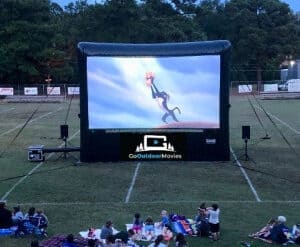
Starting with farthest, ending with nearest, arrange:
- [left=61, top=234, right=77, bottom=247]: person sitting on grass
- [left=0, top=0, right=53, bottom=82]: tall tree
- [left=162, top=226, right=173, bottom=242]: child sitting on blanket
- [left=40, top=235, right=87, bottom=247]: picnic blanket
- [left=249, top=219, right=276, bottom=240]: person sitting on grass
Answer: [left=0, top=0, right=53, bottom=82]: tall tree → [left=249, top=219, right=276, bottom=240]: person sitting on grass → [left=162, top=226, right=173, bottom=242]: child sitting on blanket → [left=40, top=235, right=87, bottom=247]: picnic blanket → [left=61, top=234, right=77, bottom=247]: person sitting on grass

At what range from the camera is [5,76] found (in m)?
80.4

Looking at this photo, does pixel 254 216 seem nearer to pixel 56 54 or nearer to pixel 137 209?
pixel 137 209

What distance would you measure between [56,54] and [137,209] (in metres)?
64.4

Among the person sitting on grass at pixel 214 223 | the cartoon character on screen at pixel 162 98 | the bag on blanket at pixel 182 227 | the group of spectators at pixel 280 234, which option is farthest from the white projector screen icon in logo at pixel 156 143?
the group of spectators at pixel 280 234

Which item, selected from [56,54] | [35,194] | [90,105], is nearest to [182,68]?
[90,105]

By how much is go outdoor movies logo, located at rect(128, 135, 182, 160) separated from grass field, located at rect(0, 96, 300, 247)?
0.35m

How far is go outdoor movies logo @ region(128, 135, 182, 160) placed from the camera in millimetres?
25641

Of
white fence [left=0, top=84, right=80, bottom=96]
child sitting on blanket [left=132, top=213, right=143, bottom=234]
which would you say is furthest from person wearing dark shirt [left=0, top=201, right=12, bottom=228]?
white fence [left=0, top=84, right=80, bottom=96]

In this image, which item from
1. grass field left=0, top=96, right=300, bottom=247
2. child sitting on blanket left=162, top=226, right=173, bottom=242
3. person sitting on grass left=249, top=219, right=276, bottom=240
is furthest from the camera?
grass field left=0, top=96, right=300, bottom=247

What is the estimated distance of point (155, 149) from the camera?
84.2ft

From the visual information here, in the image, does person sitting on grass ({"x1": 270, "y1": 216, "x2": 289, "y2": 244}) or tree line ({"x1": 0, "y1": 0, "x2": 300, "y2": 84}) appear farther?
tree line ({"x1": 0, "y1": 0, "x2": 300, "y2": 84})

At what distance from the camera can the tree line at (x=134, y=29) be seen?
7875 centimetres

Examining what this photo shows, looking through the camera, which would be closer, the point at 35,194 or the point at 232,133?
the point at 35,194

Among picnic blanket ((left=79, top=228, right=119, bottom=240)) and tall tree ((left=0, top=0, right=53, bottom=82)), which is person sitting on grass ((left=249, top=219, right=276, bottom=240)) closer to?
picnic blanket ((left=79, top=228, right=119, bottom=240))
